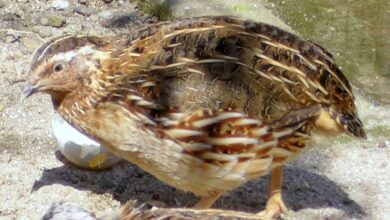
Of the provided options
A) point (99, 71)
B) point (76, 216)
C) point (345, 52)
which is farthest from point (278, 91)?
point (345, 52)

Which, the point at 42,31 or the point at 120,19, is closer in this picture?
the point at 42,31

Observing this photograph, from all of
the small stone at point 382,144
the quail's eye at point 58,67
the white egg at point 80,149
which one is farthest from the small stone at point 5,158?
the small stone at point 382,144

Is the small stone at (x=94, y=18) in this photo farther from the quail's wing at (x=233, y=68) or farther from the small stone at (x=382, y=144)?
the small stone at (x=382, y=144)

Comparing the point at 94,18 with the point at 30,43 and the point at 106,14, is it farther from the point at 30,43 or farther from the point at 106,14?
the point at 30,43

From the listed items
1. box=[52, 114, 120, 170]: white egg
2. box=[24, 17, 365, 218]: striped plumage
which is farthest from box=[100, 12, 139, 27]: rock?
box=[24, 17, 365, 218]: striped plumage

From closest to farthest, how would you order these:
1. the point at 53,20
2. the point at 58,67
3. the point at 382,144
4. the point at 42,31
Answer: the point at 58,67
the point at 382,144
the point at 42,31
the point at 53,20

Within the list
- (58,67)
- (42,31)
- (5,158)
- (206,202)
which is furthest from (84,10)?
(206,202)

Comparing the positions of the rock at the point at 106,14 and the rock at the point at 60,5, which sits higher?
the rock at the point at 60,5
